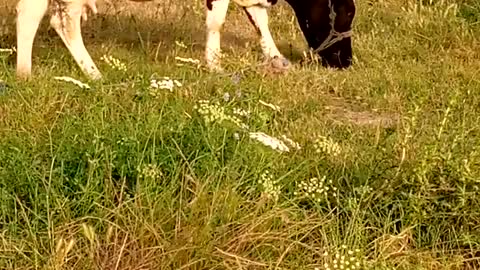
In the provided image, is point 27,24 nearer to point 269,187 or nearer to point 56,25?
point 56,25

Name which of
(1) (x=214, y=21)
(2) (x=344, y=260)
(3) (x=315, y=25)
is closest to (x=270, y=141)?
(2) (x=344, y=260)

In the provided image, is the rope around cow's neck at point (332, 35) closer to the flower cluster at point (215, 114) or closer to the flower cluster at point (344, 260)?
the flower cluster at point (215, 114)

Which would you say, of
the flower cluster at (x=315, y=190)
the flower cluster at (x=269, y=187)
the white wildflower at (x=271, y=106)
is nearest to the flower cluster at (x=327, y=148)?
the flower cluster at (x=315, y=190)

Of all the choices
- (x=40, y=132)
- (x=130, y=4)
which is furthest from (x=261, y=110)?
(x=130, y=4)

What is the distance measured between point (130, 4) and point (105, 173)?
5189 mm

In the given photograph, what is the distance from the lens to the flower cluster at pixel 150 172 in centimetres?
398

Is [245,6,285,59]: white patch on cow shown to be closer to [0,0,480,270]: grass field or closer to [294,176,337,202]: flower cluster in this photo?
[0,0,480,270]: grass field

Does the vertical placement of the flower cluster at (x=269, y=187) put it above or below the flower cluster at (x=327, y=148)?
above

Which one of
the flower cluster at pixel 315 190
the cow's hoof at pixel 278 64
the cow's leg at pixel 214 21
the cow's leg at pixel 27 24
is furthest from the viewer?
the cow's leg at pixel 214 21

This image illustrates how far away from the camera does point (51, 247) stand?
147 inches

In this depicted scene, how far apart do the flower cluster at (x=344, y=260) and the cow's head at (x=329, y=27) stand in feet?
11.7

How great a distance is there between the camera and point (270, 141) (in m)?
4.50

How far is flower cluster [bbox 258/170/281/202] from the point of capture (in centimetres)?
400

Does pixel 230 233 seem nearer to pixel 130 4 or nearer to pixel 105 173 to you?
pixel 105 173
